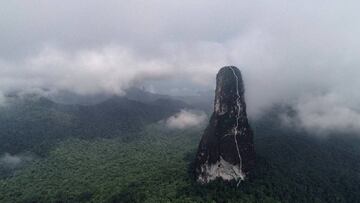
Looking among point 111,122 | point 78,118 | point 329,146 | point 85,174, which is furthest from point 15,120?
point 329,146

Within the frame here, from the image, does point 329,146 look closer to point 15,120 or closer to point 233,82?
point 233,82

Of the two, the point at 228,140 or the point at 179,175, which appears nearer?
the point at 179,175

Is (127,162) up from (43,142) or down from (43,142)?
down

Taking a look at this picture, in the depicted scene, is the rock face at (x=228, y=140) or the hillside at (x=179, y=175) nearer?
the hillside at (x=179, y=175)

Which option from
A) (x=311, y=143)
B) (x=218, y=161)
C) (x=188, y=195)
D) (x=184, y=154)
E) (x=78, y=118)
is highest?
(x=78, y=118)

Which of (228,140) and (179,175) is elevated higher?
(228,140)

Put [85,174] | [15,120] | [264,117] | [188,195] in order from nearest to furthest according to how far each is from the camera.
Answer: [188,195] < [85,174] < [264,117] < [15,120]

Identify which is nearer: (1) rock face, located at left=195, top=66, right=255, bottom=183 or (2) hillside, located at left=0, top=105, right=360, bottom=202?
(2) hillside, located at left=0, top=105, right=360, bottom=202

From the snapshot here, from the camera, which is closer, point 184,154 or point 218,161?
point 218,161
